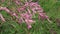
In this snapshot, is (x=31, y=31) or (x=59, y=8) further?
(x=59, y=8)

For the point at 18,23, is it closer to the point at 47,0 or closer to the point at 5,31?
the point at 5,31

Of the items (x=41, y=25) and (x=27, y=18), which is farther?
(x=41, y=25)

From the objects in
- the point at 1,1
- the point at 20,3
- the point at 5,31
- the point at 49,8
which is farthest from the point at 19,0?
the point at 49,8

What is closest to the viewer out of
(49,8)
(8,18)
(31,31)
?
(8,18)

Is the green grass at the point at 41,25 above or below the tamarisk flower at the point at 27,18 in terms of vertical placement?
below

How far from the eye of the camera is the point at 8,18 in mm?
2768

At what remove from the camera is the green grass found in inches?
110

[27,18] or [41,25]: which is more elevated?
[27,18]

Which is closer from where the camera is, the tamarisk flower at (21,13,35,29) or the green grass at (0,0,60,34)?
the tamarisk flower at (21,13,35,29)

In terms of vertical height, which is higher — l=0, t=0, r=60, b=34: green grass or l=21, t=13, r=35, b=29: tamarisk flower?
l=21, t=13, r=35, b=29: tamarisk flower

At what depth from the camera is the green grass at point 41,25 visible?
110 inches

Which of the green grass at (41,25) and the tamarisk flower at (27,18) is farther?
the green grass at (41,25)

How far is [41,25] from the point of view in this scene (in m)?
3.06

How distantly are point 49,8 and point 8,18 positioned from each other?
894mm
